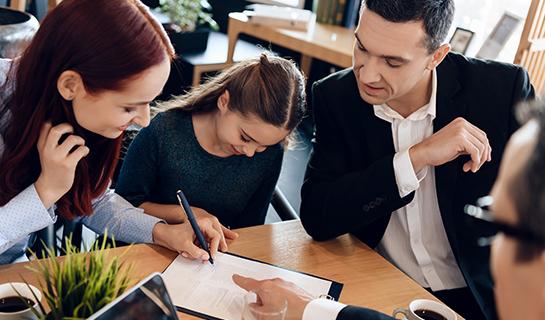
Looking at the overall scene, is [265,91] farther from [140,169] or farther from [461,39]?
[461,39]

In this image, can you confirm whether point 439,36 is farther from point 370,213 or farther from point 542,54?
point 542,54

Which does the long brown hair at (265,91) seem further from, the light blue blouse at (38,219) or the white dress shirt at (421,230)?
the light blue blouse at (38,219)

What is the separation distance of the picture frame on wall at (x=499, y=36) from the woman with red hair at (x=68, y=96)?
1955 millimetres

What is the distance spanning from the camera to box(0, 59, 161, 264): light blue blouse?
1.27 m

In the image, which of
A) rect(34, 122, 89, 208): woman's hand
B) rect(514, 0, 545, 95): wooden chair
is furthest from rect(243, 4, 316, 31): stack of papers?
rect(34, 122, 89, 208): woman's hand

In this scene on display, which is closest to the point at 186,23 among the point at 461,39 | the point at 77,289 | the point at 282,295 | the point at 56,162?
the point at 461,39

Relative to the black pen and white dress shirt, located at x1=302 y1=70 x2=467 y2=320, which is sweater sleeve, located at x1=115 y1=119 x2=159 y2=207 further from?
white dress shirt, located at x1=302 y1=70 x2=467 y2=320

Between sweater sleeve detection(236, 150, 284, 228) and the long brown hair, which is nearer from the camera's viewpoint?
the long brown hair

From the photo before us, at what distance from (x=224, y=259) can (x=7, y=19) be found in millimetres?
1205

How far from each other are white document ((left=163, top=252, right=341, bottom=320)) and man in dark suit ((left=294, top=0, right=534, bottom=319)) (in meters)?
0.21

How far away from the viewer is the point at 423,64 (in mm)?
1649

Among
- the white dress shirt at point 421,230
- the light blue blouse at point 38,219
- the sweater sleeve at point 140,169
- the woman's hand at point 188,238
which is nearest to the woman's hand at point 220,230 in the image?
the woman's hand at point 188,238

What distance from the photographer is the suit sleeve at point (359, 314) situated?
1.20 m

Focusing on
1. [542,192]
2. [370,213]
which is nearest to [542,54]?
[370,213]
